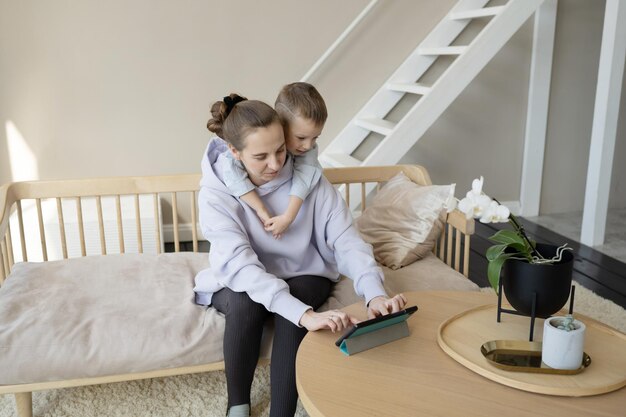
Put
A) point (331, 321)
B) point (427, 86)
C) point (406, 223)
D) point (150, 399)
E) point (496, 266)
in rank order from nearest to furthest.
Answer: point (496, 266)
point (331, 321)
point (150, 399)
point (406, 223)
point (427, 86)

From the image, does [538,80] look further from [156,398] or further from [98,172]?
[156,398]

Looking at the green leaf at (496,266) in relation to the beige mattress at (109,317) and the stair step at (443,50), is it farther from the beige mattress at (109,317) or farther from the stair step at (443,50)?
the stair step at (443,50)

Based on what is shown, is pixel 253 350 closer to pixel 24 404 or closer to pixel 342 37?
pixel 24 404

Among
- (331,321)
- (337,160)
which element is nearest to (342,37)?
(337,160)

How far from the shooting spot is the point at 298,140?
179cm

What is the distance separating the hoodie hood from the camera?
1817 mm

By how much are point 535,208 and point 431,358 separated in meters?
2.94

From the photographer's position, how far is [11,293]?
1.91m

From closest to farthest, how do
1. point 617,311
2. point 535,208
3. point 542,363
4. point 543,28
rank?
point 542,363 < point 617,311 < point 543,28 < point 535,208

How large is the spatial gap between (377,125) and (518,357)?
208 cm

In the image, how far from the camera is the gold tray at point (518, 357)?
126 cm

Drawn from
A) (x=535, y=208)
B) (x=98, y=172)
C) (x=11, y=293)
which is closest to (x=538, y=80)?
(x=535, y=208)

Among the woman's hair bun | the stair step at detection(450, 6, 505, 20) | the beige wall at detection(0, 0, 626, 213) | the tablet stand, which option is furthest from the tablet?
the beige wall at detection(0, 0, 626, 213)

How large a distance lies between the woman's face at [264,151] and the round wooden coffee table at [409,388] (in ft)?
1.64
